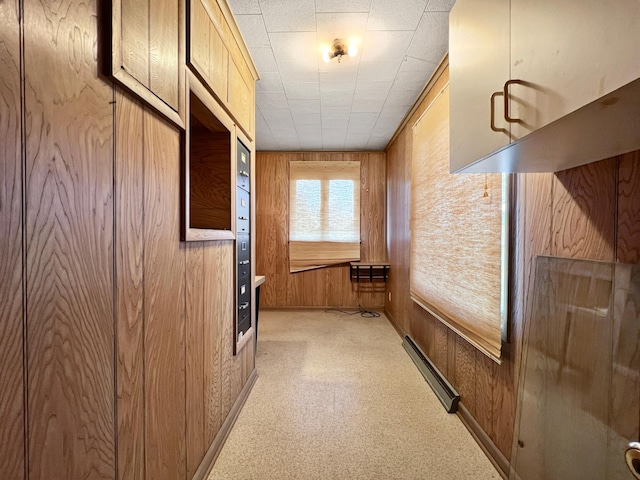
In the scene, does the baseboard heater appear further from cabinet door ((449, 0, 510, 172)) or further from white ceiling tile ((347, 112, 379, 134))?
white ceiling tile ((347, 112, 379, 134))

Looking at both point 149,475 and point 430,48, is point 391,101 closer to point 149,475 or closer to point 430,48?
point 430,48

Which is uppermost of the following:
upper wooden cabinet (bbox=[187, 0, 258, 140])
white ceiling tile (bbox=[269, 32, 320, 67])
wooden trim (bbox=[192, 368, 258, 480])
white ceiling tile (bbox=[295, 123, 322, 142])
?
white ceiling tile (bbox=[295, 123, 322, 142])

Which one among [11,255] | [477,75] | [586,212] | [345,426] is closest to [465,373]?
[345,426]

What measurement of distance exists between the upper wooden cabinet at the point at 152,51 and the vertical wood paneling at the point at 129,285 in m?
0.08

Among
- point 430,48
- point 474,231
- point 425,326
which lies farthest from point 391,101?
point 425,326

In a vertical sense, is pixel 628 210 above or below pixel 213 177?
below

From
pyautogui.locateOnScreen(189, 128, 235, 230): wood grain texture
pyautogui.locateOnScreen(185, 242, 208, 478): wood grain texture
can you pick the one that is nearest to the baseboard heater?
pyautogui.locateOnScreen(185, 242, 208, 478): wood grain texture

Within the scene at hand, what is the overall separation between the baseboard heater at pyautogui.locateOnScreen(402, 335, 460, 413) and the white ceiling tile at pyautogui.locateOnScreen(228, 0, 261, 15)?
2772 millimetres

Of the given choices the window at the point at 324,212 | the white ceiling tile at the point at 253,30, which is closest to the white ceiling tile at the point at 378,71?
the white ceiling tile at the point at 253,30

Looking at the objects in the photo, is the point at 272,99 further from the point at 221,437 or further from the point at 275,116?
the point at 221,437

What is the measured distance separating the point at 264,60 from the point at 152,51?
4.78ft

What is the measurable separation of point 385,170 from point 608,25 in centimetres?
442

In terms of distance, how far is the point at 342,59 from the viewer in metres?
2.28

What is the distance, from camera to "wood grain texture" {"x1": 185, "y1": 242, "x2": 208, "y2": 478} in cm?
138
